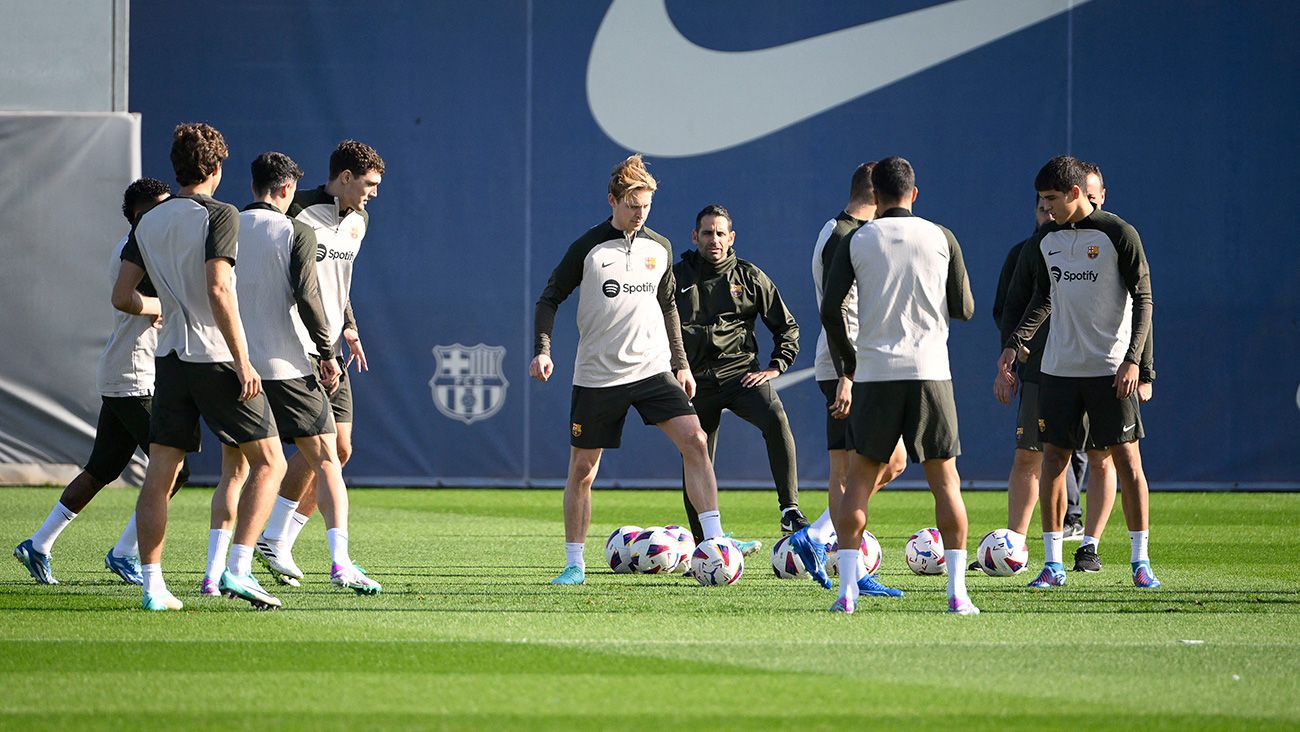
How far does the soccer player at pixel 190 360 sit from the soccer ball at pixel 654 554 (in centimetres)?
245

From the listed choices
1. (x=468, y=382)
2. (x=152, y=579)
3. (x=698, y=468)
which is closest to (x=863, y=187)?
(x=698, y=468)

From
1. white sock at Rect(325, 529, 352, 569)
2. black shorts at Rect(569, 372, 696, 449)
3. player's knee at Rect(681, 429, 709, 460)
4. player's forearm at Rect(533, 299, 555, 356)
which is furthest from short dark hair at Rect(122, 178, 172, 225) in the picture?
player's knee at Rect(681, 429, 709, 460)

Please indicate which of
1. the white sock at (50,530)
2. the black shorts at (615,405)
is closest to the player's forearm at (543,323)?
the black shorts at (615,405)

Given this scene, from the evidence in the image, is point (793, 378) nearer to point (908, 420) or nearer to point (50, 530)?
point (50, 530)

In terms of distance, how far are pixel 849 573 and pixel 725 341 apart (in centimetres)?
313

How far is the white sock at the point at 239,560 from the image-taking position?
265 inches

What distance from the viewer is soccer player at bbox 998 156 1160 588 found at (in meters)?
7.68

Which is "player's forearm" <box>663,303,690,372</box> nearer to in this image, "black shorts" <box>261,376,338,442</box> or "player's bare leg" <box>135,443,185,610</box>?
"black shorts" <box>261,376,338,442</box>

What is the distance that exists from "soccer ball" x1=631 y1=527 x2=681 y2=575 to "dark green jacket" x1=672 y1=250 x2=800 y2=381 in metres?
1.41

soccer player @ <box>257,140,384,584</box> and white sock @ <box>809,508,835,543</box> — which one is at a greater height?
soccer player @ <box>257,140,384,584</box>

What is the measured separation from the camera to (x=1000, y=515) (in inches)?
510

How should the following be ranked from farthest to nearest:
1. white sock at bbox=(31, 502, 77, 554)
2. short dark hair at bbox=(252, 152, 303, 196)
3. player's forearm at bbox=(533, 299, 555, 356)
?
1. player's forearm at bbox=(533, 299, 555, 356)
2. white sock at bbox=(31, 502, 77, 554)
3. short dark hair at bbox=(252, 152, 303, 196)

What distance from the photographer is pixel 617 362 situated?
8008mm

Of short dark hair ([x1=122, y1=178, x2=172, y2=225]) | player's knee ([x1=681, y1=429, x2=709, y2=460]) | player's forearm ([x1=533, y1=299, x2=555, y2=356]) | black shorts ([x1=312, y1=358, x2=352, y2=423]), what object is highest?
short dark hair ([x1=122, y1=178, x2=172, y2=225])
